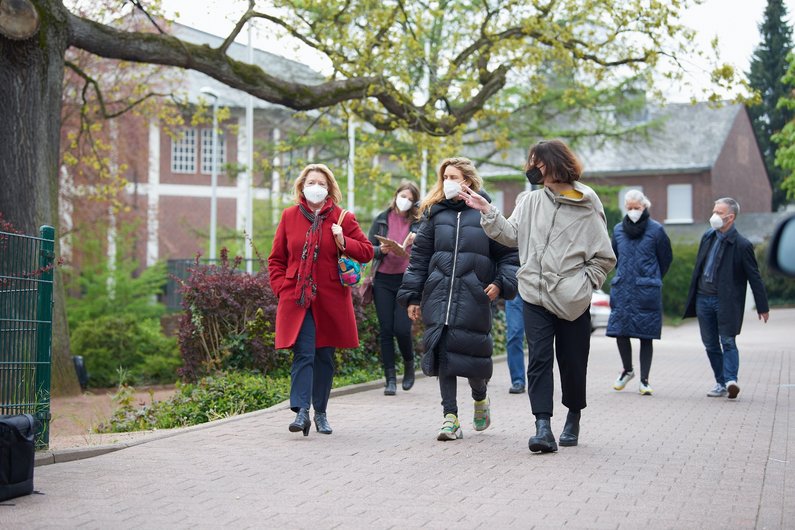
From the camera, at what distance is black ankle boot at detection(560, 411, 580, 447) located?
8562 millimetres

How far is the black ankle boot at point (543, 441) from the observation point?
806cm

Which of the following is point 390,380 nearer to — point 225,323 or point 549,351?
point 225,323

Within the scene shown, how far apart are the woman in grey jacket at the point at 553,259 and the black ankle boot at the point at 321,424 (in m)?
1.70

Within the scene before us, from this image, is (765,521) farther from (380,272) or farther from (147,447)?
(380,272)

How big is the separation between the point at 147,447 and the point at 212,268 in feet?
16.9

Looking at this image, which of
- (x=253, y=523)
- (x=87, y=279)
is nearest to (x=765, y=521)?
(x=253, y=523)

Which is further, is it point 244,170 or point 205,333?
point 244,170

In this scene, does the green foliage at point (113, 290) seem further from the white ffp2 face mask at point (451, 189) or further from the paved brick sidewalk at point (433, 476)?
the white ffp2 face mask at point (451, 189)

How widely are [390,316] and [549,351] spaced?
14.0 feet

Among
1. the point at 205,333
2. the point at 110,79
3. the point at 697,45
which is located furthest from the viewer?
the point at 110,79

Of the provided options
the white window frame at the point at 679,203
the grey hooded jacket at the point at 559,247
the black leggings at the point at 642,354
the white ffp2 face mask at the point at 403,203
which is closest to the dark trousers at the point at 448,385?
the grey hooded jacket at the point at 559,247

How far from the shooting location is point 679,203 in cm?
5947

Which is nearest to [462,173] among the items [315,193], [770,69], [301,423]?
[315,193]

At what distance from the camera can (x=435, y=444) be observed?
8586 mm
